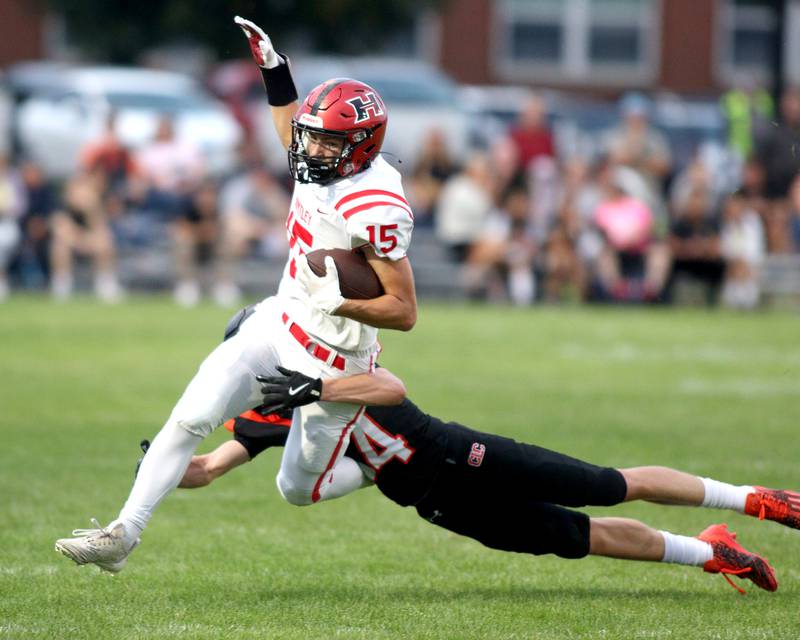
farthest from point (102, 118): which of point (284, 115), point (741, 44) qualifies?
point (741, 44)

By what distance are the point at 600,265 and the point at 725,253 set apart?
56.5 inches

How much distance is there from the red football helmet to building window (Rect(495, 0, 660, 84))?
27.0 m

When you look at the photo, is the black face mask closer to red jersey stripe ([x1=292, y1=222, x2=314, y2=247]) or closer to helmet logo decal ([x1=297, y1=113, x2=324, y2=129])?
helmet logo decal ([x1=297, y1=113, x2=324, y2=129])

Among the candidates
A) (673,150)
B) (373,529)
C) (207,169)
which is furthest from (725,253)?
(373,529)

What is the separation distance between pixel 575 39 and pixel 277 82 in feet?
88.4

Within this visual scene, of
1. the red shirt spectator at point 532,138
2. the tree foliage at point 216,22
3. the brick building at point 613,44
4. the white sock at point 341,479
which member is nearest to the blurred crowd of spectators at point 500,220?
the red shirt spectator at point 532,138

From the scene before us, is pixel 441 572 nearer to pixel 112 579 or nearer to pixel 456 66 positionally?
pixel 112 579

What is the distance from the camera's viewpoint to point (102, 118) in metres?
19.7

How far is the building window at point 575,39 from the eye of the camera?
103ft

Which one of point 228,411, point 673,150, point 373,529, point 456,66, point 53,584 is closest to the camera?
point 228,411

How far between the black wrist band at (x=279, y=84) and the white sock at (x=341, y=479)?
148 cm

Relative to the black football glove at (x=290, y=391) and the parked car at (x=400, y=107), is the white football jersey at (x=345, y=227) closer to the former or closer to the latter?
the black football glove at (x=290, y=391)

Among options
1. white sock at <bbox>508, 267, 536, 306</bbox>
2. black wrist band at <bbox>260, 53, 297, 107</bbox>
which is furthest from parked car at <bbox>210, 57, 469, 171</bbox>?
black wrist band at <bbox>260, 53, 297, 107</bbox>

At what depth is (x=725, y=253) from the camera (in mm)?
16406
